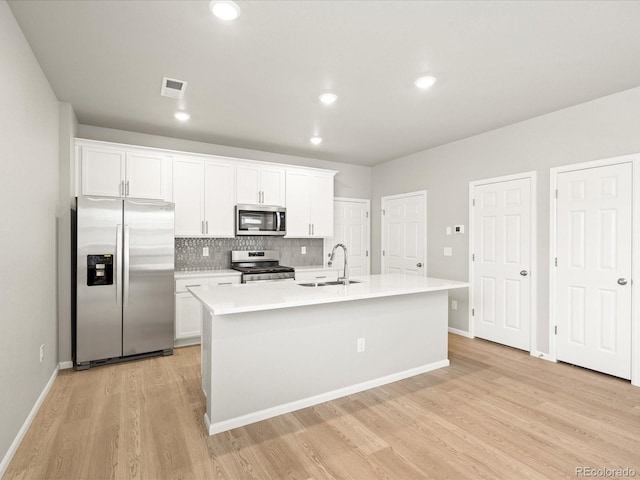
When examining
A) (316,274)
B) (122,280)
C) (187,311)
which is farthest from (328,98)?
(187,311)

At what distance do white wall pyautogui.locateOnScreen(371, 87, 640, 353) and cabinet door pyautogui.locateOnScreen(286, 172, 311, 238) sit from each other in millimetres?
1598

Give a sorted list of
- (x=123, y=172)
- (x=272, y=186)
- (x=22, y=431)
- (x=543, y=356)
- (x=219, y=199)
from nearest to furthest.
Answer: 1. (x=22, y=431)
2. (x=543, y=356)
3. (x=123, y=172)
4. (x=219, y=199)
5. (x=272, y=186)

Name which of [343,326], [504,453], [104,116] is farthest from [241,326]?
[104,116]

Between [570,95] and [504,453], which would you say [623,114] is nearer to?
[570,95]

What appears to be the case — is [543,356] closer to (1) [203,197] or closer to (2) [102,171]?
(1) [203,197]

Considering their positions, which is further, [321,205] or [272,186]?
[321,205]

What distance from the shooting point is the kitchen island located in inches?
91.5

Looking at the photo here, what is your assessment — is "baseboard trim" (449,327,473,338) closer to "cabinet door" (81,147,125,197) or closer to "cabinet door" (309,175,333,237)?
"cabinet door" (309,175,333,237)

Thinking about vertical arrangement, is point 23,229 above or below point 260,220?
below

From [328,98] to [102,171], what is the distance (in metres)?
2.65

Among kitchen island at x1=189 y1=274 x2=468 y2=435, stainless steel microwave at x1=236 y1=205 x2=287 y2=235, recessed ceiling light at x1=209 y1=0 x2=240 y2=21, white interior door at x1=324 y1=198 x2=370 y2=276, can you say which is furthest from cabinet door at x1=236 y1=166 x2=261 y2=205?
recessed ceiling light at x1=209 y1=0 x2=240 y2=21

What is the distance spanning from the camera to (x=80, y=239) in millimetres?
3375

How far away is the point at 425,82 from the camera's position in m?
2.91

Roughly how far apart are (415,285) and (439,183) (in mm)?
2352
